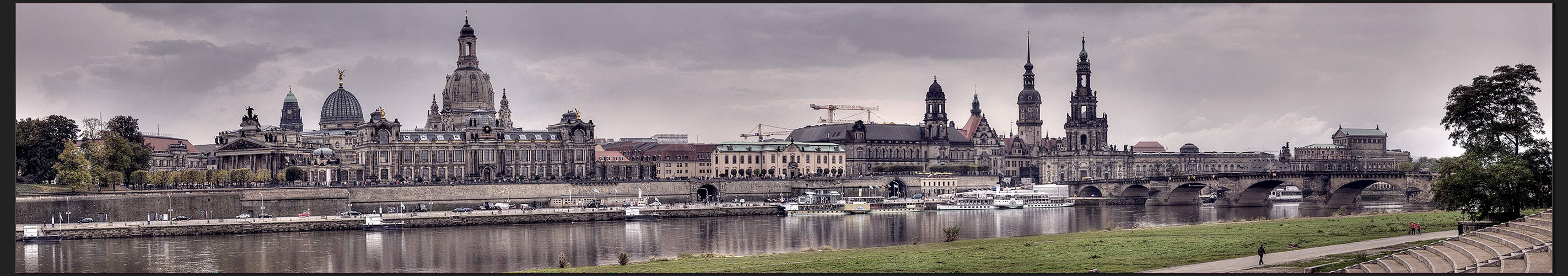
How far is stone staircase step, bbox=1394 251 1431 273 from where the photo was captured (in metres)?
38.3

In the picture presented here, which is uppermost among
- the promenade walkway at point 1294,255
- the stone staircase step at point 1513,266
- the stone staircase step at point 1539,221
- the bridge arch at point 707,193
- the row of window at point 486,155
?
the row of window at point 486,155

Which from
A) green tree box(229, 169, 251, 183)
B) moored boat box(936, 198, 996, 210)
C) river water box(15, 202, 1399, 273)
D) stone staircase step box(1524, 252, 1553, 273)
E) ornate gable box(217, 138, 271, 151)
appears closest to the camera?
stone staircase step box(1524, 252, 1553, 273)

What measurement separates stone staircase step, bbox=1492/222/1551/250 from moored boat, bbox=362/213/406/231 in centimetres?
7125

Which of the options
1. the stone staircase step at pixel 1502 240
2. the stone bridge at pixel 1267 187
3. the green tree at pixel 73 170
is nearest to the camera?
the stone staircase step at pixel 1502 240

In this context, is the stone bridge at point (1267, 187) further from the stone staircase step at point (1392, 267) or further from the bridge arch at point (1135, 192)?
the stone staircase step at point (1392, 267)

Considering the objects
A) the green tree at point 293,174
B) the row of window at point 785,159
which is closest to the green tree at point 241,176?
the green tree at point 293,174

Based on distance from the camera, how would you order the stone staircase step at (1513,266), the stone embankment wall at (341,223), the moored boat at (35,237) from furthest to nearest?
the stone embankment wall at (341,223)
the moored boat at (35,237)
the stone staircase step at (1513,266)

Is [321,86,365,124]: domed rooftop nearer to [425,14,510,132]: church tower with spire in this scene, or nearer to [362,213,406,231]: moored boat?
[425,14,510,132]: church tower with spire

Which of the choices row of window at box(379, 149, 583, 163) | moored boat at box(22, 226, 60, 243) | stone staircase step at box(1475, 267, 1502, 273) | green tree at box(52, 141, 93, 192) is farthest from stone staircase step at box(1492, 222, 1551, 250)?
row of window at box(379, 149, 583, 163)

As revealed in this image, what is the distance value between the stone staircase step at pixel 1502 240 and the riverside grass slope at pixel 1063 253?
6585mm

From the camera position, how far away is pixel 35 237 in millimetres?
79688

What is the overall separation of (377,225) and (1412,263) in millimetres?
72523

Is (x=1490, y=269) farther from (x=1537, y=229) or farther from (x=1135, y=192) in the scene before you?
(x=1135, y=192)

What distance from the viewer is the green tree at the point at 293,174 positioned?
127938 millimetres
